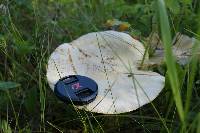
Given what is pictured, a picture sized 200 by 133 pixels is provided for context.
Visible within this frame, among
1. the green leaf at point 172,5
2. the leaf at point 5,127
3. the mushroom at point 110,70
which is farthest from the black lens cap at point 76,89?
the green leaf at point 172,5

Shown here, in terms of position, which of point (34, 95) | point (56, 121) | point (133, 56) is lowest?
point (56, 121)

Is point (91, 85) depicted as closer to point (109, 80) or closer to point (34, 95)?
point (109, 80)

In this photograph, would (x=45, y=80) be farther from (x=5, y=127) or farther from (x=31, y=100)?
(x=5, y=127)

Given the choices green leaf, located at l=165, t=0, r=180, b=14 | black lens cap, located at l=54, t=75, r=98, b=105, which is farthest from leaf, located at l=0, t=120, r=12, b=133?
green leaf, located at l=165, t=0, r=180, b=14

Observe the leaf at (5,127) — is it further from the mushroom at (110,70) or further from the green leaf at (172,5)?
the green leaf at (172,5)

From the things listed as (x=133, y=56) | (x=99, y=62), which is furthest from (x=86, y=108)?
(x=133, y=56)

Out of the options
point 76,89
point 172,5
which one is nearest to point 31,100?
point 76,89

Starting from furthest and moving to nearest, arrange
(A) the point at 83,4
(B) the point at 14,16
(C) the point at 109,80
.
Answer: (A) the point at 83,4 < (B) the point at 14,16 < (C) the point at 109,80
